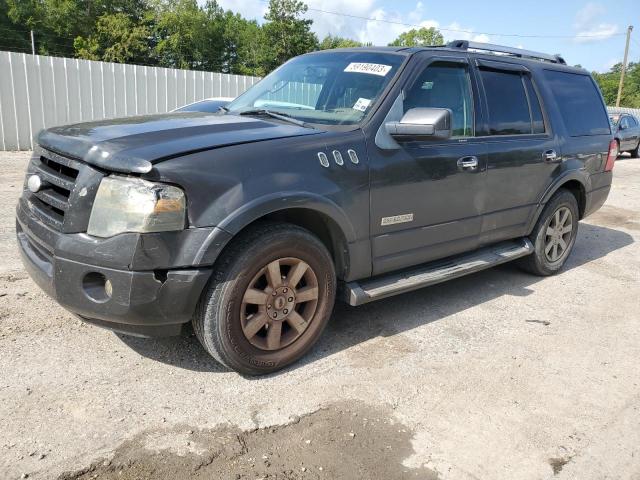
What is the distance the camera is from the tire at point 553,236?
5090 mm

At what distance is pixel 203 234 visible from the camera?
8.84ft

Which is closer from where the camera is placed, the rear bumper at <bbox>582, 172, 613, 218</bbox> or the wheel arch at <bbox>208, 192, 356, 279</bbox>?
the wheel arch at <bbox>208, 192, 356, 279</bbox>

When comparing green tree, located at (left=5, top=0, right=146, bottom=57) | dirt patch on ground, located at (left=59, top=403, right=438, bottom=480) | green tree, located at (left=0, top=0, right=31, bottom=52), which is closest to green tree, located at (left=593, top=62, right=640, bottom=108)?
green tree, located at (left=5, top=0, right=146, bottom=57)

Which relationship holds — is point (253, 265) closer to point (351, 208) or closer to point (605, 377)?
point (351, 208)

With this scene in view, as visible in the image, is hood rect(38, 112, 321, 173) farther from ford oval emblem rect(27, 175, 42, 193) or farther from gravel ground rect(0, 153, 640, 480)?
gravel ground rect(0, 153, 640, 480)

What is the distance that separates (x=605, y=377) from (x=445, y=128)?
74.6 inches

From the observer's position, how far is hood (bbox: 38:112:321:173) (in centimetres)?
263

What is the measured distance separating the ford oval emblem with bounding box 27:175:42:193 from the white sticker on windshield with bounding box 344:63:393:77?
86.0 inches

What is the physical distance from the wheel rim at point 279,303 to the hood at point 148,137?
2.49 ft

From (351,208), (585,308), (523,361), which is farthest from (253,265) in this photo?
(585,308)

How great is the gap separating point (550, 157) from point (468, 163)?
51.0 inches

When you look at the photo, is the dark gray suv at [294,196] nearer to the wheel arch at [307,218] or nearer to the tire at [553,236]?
the wheel arch at [307,218]

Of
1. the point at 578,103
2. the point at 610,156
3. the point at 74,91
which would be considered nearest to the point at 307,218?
the point at 578,103

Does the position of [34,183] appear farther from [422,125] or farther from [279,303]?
[422,125]
